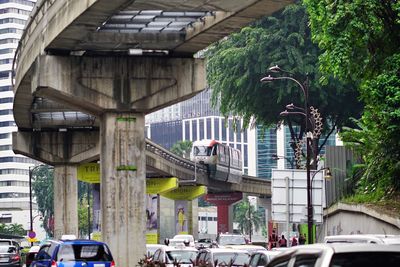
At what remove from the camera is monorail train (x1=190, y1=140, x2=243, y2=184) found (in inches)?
3752

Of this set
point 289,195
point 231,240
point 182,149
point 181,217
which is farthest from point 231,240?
point 182,149

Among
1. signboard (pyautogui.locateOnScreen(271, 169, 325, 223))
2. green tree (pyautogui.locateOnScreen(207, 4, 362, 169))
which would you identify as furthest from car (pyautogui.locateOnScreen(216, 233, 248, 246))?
signboard (pyautogui.locateOnScreen(271, 169, 325, 223))

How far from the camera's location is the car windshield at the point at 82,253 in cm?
2816

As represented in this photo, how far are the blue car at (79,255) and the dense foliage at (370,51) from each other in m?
7.56

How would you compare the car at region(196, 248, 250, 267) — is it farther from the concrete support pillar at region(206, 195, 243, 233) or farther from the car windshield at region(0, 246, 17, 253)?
the concrete support pillar at region(206, 195, 243, 233)

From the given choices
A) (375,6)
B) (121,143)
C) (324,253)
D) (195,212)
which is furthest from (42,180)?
(324,253)

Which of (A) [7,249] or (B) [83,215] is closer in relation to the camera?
(A) [7,249]

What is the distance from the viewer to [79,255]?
1111 inches

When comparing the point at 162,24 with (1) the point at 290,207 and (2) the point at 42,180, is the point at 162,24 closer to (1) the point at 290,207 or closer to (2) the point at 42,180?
(1) the point at 290,207

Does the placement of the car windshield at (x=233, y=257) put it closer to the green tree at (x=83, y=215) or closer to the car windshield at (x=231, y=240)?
the car windshield at (x=231, y=240)

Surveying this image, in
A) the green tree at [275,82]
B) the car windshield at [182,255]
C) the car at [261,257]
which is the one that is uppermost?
the green tree at [275,82]

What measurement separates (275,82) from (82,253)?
42.0 m

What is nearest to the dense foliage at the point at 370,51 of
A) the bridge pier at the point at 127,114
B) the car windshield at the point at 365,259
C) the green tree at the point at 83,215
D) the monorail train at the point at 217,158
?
the bridge pier at the point at 127,114

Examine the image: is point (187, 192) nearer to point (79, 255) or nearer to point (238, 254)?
point (238, 254)
